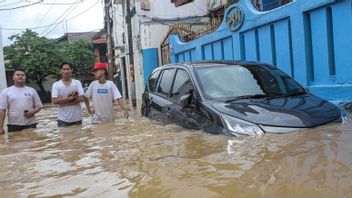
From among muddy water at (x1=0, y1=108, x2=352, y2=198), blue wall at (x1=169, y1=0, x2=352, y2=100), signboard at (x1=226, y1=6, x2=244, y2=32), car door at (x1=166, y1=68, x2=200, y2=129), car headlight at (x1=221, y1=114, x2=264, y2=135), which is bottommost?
muddy water at (x1=0, y1=108, x2=352, y2=198)

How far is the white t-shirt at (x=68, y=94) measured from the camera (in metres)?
7.72

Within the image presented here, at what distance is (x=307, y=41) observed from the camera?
28.5ft

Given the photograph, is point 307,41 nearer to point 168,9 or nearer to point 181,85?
point 181,85

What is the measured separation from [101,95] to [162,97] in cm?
155

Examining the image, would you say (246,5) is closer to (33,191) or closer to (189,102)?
(189,102)

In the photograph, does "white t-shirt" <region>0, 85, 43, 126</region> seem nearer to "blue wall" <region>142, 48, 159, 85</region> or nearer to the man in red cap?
the man in red cap

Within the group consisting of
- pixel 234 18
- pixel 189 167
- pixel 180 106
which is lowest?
pixel 189 167

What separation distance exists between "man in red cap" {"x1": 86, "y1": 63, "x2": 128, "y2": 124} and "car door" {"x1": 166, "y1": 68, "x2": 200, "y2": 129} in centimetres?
184

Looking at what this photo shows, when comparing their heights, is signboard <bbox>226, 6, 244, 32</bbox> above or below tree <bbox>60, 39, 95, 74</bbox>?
below

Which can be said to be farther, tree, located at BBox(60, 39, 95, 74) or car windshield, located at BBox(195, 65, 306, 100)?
tree, located at BBox(60, 39, 95, 74)

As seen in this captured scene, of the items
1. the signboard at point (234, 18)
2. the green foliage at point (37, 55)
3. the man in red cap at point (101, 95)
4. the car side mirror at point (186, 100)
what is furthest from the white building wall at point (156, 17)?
the green foliage at point (37, 55)

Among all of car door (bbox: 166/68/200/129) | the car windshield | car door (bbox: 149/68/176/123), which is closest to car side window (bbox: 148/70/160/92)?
car door (bbox: 149/68/176/123)

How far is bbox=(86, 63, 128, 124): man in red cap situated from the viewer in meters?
8.09

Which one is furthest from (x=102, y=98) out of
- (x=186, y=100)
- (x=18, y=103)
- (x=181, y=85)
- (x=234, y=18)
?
(x=234, y=18)
